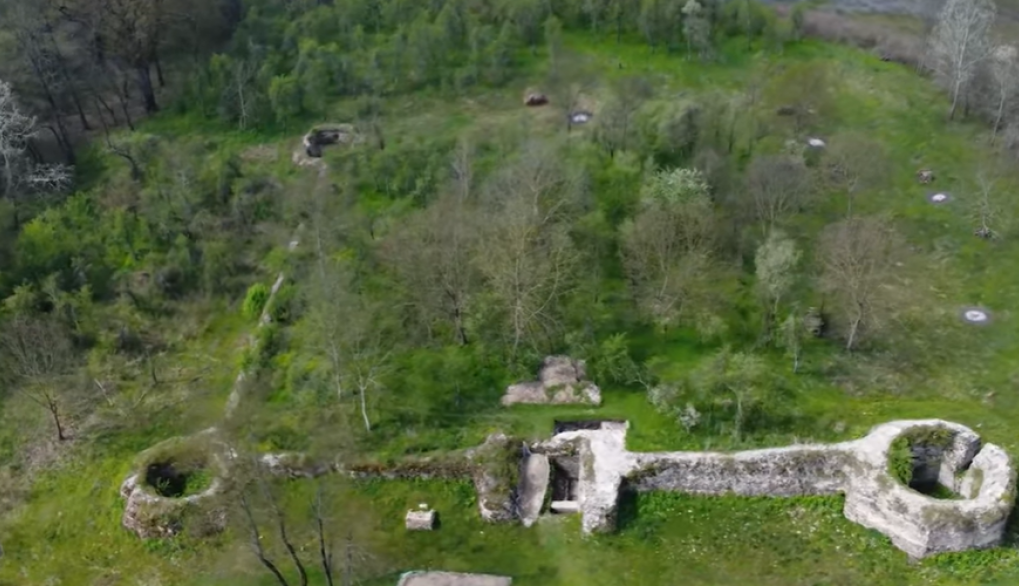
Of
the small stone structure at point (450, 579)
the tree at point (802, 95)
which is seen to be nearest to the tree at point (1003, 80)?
the tree at point (802, 95)

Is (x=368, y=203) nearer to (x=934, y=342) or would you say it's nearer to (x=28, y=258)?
(x=28, y=258)

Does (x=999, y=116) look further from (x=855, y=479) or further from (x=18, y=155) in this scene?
(x=18, y=155)

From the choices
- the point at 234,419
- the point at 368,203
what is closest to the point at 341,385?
the point at 234,419

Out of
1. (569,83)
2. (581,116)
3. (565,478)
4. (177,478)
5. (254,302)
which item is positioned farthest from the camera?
(569,83)

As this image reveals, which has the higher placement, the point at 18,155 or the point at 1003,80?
the point at 1003,80

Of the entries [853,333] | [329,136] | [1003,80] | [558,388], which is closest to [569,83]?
[329,136]

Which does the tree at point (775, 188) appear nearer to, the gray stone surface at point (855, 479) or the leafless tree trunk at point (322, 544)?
the gray stone surface at point (855, 479)
